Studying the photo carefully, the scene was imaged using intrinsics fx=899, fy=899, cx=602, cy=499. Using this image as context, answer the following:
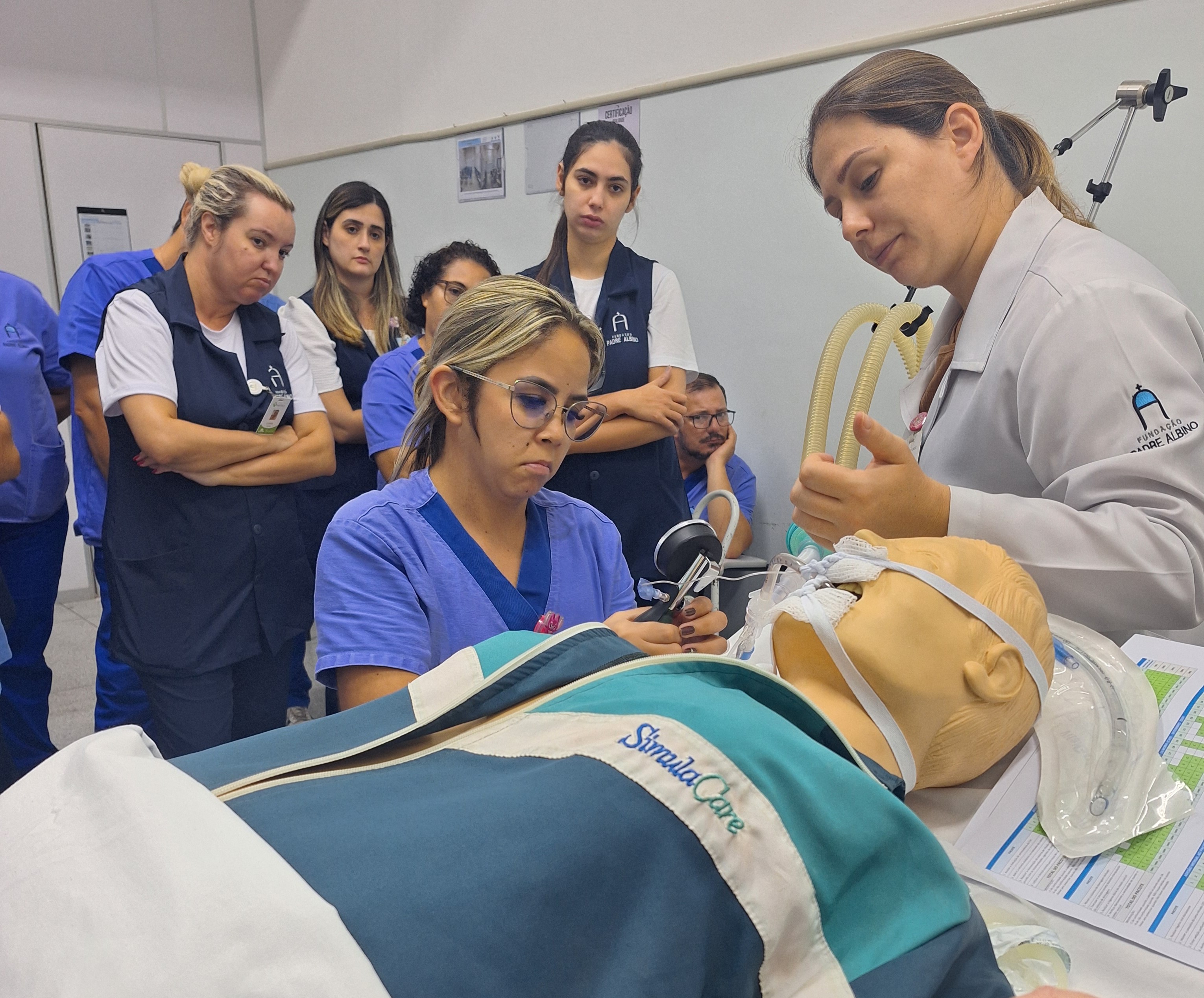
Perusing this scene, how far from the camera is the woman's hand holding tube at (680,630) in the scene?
1.18 metres

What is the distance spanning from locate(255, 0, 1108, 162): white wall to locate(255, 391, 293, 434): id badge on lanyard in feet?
6.24

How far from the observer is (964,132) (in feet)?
4.36

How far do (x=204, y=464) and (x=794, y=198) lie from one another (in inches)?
79.1

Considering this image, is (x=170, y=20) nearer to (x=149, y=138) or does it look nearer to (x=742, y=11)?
(x=149, y=138)

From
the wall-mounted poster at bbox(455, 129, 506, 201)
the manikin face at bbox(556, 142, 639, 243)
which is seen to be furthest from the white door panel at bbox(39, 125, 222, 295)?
the manikin face at bbox(556, 142, 639, 243)

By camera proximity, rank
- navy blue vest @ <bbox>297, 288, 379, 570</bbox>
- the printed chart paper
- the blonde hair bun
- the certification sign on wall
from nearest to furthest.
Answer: the printed chart paper < the blonde hair bun < navy blue vest @ <bbox>297, 288, 379, 570</bbox> < the certification sign on wall

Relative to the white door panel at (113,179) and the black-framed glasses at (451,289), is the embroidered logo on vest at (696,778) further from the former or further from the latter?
the white door panel at (113,179)

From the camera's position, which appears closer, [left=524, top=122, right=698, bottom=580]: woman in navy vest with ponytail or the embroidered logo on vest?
the embroidered logo on vest

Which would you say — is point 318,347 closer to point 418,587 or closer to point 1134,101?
point 418,587

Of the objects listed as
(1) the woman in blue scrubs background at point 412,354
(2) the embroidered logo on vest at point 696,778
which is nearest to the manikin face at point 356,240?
(1) the woman in blue scrubs background at point 412,354

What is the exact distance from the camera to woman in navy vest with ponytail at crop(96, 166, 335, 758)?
6.86 feet

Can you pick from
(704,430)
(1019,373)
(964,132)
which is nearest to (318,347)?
(704,430)

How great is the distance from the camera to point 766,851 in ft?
2.20

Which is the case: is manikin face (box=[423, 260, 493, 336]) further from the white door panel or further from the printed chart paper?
the white door panel
